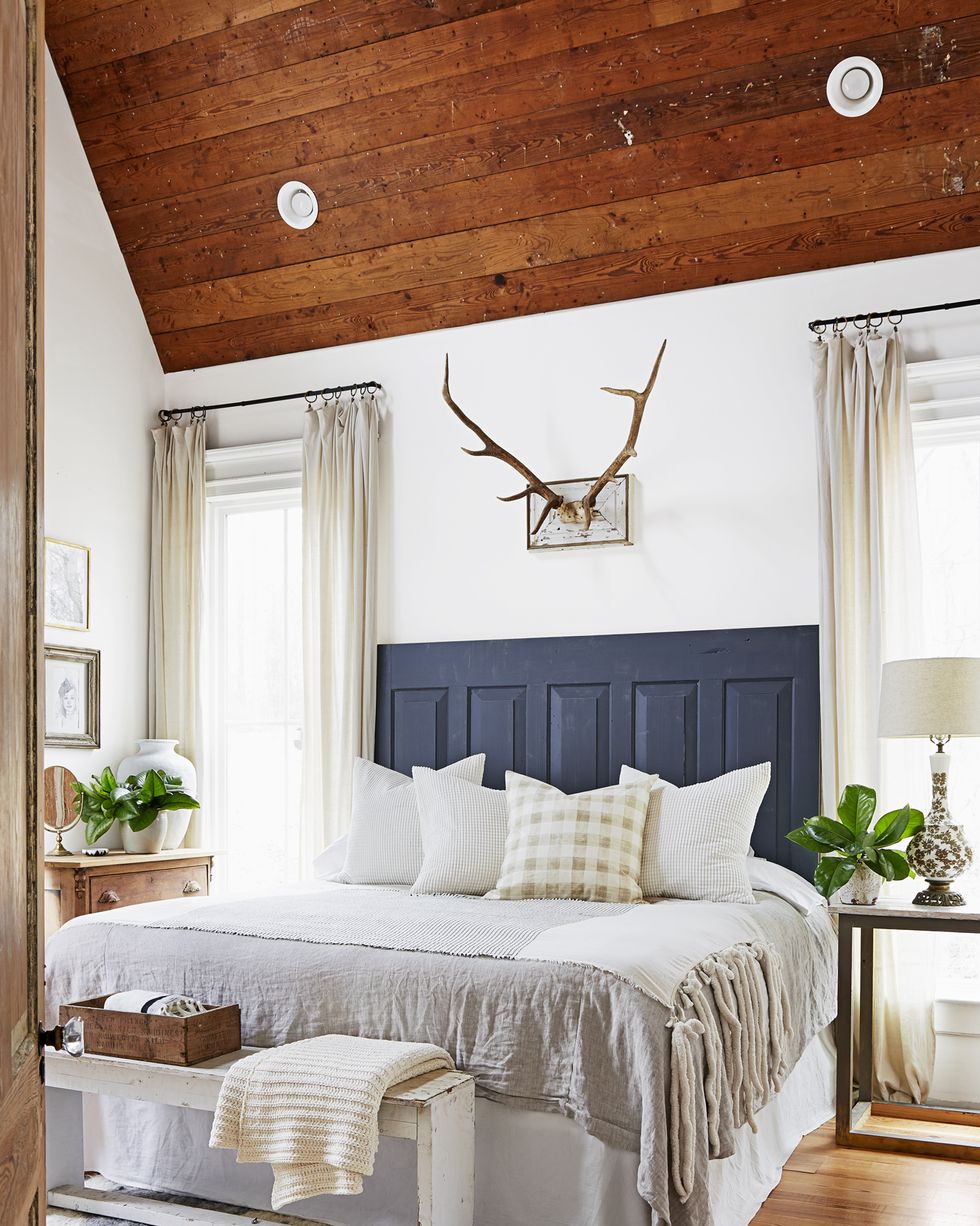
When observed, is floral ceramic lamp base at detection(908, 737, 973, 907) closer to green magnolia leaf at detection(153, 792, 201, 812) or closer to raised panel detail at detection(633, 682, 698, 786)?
raised panel detail at detection(633, 682, 698, 786)

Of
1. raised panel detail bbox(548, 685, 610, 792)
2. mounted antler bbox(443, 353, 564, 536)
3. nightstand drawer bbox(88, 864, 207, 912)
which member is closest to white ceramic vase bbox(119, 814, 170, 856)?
nightstand drawer bbox(88, 864, 207, 912)

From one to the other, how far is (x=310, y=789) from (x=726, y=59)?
9.92 feet

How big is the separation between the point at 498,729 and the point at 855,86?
2.50 meters

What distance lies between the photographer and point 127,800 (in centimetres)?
486

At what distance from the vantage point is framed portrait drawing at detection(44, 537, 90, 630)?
4.88 m

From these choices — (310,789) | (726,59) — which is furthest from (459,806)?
(726,59)

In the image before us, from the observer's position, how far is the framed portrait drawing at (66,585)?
16.0ft

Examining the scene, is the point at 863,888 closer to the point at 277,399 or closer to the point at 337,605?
the point at 337,605

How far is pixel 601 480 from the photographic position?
14.7 ft

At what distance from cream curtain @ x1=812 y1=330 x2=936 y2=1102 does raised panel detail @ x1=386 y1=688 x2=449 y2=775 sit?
1.46 meters

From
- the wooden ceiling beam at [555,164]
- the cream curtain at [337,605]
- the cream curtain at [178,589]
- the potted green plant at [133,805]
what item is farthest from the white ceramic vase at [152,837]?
the wooden ceiling beam at [555,164]

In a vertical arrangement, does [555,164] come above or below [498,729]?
above

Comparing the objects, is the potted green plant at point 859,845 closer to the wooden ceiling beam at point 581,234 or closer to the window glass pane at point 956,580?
the window glass pane at point 956,580

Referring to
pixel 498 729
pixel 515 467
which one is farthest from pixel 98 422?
pixel 498 729
